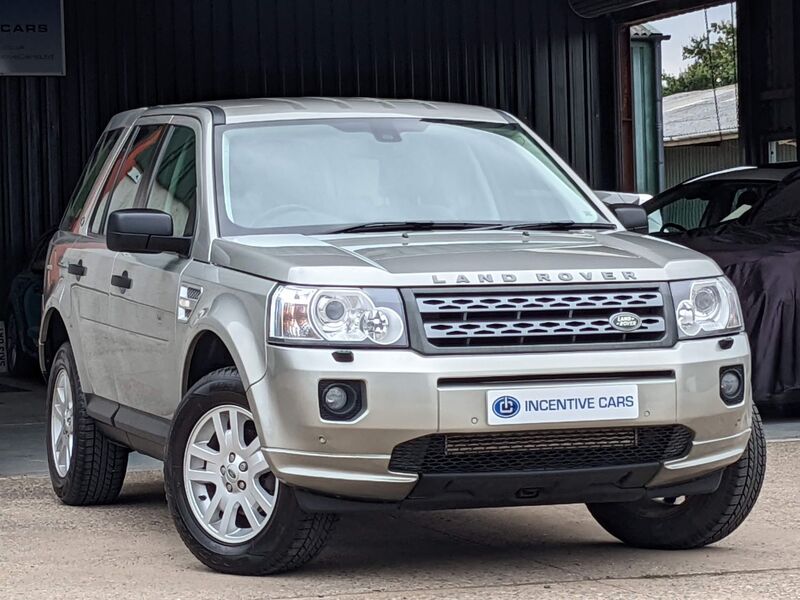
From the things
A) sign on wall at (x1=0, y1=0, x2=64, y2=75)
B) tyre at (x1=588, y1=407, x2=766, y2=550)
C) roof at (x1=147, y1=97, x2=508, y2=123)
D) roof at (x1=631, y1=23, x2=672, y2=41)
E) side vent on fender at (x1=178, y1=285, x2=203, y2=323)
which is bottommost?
tyre at (x1=588, y1=407, x2=766, y2=550)

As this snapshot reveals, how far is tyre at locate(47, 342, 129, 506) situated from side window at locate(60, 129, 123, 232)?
65 cm

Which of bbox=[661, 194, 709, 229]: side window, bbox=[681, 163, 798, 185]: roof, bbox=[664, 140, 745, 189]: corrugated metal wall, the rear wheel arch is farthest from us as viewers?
bbox=[664, 140, 745, 189]: corrugated metal wall

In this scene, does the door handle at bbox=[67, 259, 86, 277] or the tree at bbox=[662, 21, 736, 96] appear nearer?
the door handle at bbox=[67, 259, 86, 277]

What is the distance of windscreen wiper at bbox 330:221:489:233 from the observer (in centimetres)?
606

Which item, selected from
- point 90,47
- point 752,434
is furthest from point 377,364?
point 90,47

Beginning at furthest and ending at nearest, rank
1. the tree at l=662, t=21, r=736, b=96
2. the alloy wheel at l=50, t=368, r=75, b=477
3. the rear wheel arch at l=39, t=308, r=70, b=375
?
1. the tree at l=662, t=21, r=736, b=96
2. the rear wheel arch at l=39, t=308, r=70, b=375
3. the alloy wheel at l=50, t=368, r=75, b=477

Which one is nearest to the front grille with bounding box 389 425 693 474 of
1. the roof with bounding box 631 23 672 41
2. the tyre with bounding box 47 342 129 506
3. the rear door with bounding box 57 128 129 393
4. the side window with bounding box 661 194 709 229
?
the rear door with bounding box 57 128 129 393

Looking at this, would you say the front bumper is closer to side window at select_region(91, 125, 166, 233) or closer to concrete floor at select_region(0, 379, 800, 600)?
concrete floor at select_region(0, 379, 800, 600)

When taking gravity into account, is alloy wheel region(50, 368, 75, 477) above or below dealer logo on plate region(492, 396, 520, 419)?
below

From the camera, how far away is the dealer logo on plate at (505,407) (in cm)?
512

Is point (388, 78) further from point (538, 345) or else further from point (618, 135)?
point (538, 345)

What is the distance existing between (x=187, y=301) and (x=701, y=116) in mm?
26234

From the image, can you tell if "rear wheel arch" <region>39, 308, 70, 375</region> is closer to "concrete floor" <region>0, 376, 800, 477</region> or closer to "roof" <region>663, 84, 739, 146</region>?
"concrete floor" <region>0, 376, 800, 477</region>

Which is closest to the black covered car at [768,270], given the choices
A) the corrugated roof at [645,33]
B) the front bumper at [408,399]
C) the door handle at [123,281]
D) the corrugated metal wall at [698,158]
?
the door handle at [123,281]
